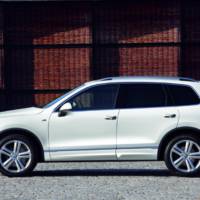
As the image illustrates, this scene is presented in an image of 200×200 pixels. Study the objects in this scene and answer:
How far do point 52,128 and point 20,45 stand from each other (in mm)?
9635

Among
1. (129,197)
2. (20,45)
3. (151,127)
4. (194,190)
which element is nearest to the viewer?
(129,197)

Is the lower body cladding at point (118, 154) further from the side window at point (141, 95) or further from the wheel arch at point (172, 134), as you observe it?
the side window at point (141, 95)

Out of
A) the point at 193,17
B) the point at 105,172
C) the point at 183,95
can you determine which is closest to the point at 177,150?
the point at 183,95

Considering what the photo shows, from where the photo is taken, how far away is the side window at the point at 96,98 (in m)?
14.8

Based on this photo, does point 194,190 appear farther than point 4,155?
No

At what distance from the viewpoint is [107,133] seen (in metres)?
14.6

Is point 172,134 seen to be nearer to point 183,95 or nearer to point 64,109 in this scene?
point 183,95

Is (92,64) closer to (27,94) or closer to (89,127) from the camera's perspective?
(27,94)

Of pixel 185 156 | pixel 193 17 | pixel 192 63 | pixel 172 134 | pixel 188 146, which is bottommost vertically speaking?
pixel 185 156

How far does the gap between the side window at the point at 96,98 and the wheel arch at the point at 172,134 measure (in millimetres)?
1000

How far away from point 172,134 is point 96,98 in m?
1.36

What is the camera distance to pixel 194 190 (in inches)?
500

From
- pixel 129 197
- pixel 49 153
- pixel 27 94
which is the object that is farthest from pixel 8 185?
pixel 27 94

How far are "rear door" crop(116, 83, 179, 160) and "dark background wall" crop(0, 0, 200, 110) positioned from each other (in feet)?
30.4
